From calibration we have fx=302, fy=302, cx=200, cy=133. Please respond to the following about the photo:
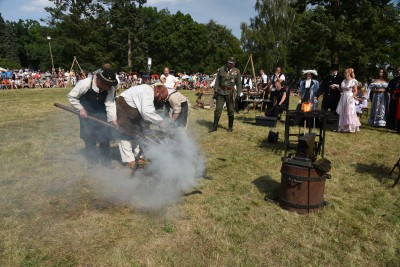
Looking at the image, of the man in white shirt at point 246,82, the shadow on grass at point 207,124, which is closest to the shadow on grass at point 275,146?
the shadow on grass at point 207,124

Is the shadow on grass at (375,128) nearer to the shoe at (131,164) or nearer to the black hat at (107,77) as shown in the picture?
the shoe at (131,164)

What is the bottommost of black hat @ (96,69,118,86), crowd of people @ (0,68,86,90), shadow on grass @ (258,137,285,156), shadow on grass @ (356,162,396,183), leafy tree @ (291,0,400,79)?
shadow on grass @ (356,162,396,183)

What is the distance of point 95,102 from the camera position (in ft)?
17.2

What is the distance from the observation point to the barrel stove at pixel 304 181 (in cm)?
388

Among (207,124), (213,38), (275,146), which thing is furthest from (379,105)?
(213,38)

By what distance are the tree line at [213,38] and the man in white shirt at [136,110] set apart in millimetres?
4020

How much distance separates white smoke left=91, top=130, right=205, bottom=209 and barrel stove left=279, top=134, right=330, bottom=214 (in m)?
1.58

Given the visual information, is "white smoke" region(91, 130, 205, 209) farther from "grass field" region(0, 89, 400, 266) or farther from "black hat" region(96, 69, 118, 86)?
"black hat" region(96, 69, 118, 86)

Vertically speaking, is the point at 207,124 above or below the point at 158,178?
above

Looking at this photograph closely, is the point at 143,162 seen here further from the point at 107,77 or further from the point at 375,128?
the point at 375,128

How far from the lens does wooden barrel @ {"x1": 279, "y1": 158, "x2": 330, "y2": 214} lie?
12.7 ft

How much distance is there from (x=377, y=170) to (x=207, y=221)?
3896 mm

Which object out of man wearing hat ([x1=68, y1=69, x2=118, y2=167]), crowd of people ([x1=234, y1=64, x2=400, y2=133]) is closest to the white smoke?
man wearing hat ([x1=68, y1=69, x2=118, y2=167])

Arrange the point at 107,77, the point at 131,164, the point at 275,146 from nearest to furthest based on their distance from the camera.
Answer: the point at 107,77 → the point at 131,164 → the point at 275,146
